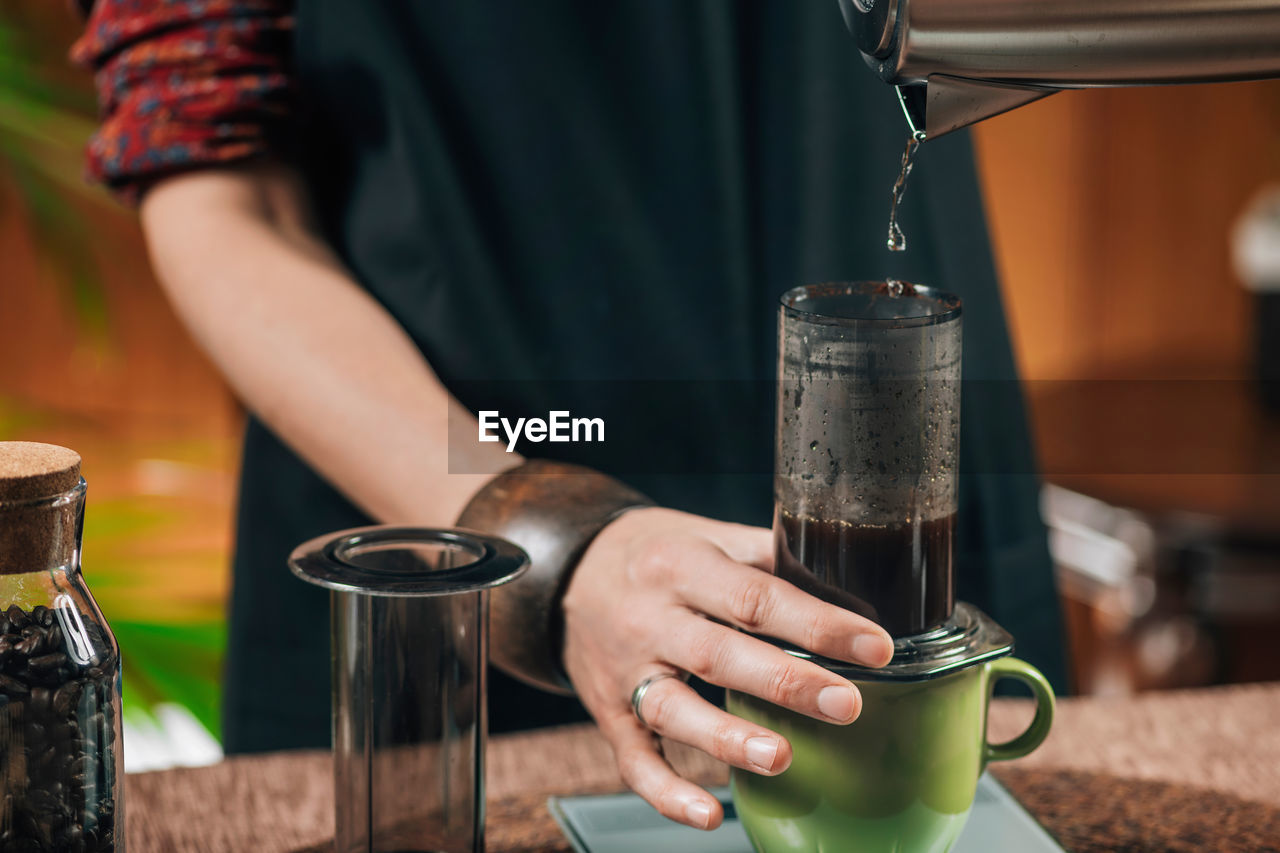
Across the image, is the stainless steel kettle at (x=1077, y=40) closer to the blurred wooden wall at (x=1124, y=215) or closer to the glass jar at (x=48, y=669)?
the glass jar at (x=48, y=669)

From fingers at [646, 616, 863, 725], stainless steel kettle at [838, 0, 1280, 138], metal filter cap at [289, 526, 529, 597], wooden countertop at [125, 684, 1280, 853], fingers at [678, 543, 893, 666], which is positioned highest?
stainless steel kettle at [838, 0, 1280, 138]

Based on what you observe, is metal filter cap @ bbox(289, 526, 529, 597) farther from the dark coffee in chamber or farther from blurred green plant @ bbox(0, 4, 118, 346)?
blurred green plant @ bbox(0, 4, 118, 346)

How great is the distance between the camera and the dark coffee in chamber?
21.5 inches

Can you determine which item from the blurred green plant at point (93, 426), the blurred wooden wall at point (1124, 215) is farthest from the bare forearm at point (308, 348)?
the blurred wooden wall at point (1124, 215)

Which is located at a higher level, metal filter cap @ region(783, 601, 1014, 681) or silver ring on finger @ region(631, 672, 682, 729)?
metal filter cap @ region(783, 601, 1014, 681)

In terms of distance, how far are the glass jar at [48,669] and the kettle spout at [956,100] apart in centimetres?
35

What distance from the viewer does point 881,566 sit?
547mm

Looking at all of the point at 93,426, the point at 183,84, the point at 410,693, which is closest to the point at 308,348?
the point at 183,84

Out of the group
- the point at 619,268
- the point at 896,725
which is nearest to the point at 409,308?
the point at 619,268

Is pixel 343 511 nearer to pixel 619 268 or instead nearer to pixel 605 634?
pixel 619 268

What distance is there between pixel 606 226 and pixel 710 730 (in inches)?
20.5

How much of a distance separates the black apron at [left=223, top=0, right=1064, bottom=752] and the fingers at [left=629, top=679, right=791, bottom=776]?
422mm

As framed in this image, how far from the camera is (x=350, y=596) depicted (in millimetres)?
552

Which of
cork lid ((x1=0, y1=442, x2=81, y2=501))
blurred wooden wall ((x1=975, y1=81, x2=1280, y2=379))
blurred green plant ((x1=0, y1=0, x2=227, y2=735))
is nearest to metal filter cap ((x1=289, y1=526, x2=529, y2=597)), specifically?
cork lid ((x1=0, y1=442, x2=81, y2=501))
